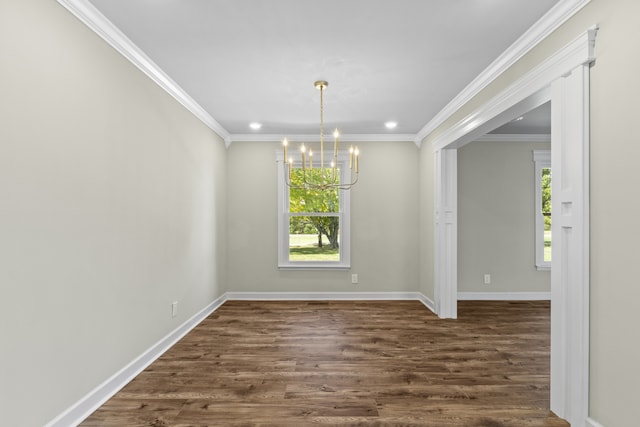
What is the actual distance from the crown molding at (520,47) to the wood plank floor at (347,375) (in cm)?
242

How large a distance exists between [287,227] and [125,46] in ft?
10.9

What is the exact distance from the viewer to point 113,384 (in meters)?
2.48

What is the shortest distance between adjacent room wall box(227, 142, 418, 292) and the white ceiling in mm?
1380

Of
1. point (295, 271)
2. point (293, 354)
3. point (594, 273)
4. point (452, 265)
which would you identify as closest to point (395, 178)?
point (452, 265)

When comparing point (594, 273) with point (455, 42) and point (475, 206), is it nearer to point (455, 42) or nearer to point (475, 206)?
point (455, 42)

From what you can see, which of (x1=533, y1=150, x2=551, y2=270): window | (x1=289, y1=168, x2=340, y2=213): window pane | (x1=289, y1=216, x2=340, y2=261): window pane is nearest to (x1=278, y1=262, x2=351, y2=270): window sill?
(x1=289, y1=216, x2=340, y2=261): window pane

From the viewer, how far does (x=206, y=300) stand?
176 inches

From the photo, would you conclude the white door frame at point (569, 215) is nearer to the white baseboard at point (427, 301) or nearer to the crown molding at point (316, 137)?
the white baseboard at point (427, 301)

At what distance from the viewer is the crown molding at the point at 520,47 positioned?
83.1 inches

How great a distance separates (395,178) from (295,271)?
6.73ft

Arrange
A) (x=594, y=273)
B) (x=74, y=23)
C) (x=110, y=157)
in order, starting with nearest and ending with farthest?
(x=594, y=273) < (x=74, y=23) < (x=110, y=157)

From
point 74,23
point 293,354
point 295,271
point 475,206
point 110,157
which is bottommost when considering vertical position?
point 293,354

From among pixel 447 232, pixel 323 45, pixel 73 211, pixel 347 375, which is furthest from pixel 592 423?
pixel 73 211

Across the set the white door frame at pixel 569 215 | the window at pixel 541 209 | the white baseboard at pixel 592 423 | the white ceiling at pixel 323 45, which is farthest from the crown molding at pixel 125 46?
the window at pixel 541 209
